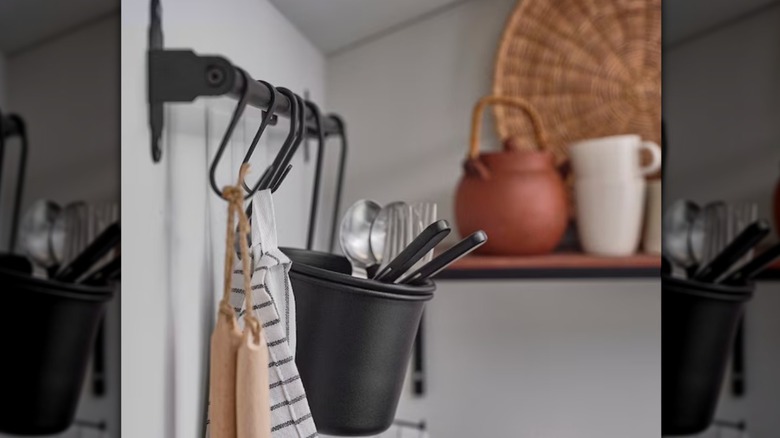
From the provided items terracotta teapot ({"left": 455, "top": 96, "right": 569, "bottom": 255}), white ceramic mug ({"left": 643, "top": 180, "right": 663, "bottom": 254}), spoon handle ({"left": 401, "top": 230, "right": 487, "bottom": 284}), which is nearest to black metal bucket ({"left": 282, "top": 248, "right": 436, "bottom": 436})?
spoon handle ({"left": 401, "top": 230, "right": 487, "bottom": 284})

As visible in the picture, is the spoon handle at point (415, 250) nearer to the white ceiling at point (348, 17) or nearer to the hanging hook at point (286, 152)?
the hanging hook at point (286, 152)

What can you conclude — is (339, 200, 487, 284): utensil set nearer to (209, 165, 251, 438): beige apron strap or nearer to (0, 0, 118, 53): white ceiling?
(209, 165, 251, 438): beige apron strap

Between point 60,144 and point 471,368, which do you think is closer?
point 60,144

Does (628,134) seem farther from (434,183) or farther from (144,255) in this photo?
(144,255)

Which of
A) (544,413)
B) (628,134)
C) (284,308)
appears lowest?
(544,413)

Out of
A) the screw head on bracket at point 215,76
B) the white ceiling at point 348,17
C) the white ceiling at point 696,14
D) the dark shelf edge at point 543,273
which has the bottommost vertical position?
the dark shelf edge at point 543,273

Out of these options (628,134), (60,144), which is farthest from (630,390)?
(60,144)

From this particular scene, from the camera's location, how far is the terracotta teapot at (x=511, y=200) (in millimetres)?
591

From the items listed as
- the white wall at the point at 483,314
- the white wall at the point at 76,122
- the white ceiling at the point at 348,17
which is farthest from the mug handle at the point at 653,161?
the white wall at the point at 76,122

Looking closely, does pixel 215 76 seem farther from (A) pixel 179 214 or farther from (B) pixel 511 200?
(B) pixel 511 200

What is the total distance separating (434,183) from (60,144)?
31 centimetres

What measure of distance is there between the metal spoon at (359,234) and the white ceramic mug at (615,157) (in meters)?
0.19

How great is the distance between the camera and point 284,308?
45 centimetres

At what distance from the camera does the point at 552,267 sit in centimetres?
59
